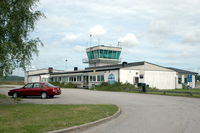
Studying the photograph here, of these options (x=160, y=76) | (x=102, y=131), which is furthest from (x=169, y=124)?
(x=160, y=76)

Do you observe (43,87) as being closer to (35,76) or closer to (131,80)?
(131,80)

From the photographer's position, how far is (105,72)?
161ft

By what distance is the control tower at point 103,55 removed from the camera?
68.1m

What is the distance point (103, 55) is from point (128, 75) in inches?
912

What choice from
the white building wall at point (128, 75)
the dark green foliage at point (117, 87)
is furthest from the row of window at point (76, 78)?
the white building wall at point (128, 75)

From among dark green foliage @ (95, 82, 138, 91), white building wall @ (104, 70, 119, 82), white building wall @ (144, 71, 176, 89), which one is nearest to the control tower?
white building wall @ (104, 70, 119, 82)

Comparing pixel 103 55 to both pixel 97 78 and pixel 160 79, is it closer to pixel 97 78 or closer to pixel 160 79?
pixel 97 78

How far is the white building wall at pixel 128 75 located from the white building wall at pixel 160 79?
7.37 ft

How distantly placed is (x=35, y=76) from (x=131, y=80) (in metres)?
41.4

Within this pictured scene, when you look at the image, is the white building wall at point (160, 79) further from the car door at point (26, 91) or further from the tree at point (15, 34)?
the tree at point (15, 34)

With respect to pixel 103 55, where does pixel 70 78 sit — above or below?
below

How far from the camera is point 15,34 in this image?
1691 cm

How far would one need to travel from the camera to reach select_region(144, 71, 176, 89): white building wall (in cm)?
4842

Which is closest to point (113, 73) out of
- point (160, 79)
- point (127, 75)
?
point (127, 75)
